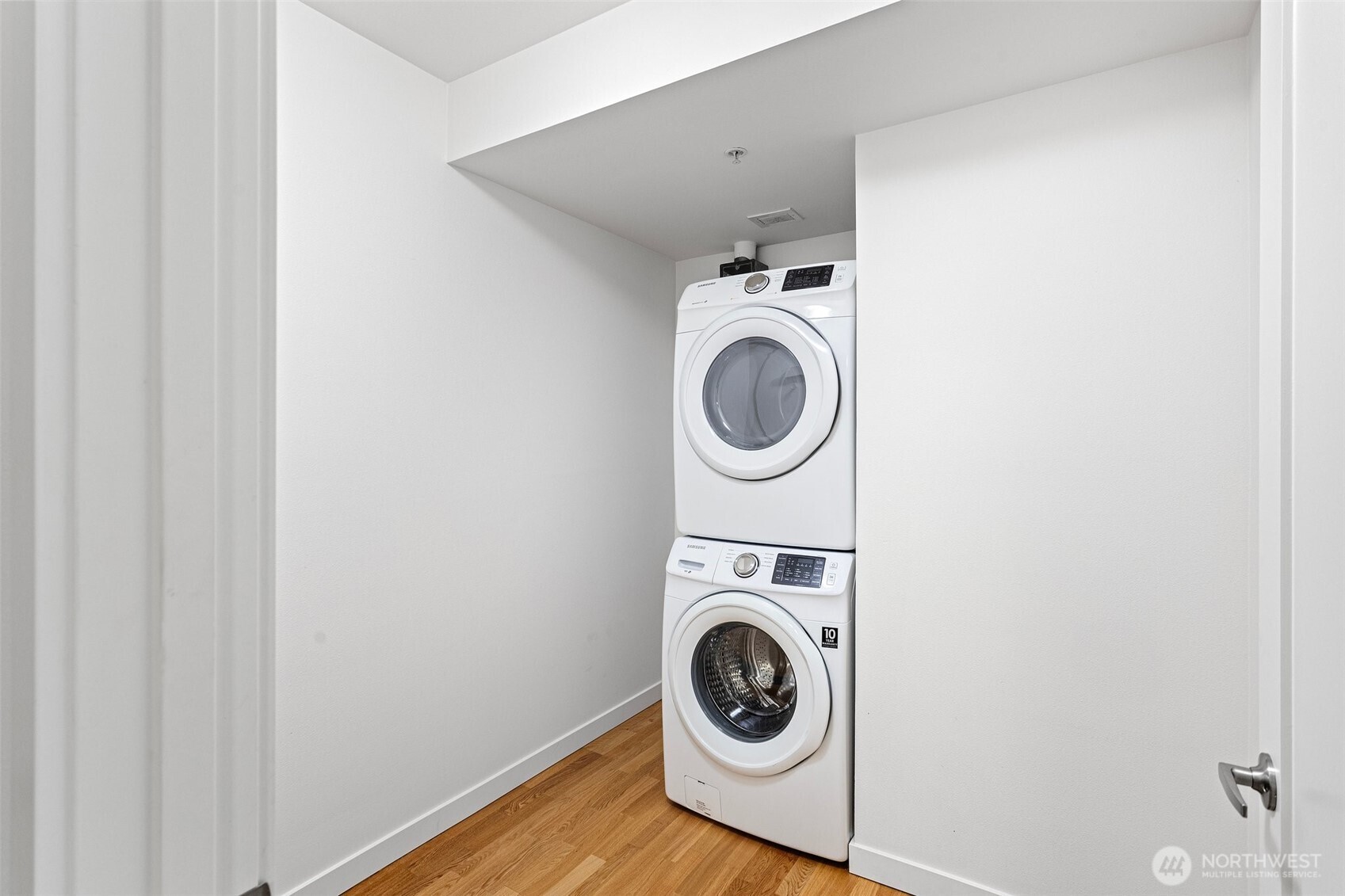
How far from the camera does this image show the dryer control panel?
203 centimetres

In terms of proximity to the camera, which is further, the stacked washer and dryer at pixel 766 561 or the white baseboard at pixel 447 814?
the stacked washer and dryer at pixel 766 561

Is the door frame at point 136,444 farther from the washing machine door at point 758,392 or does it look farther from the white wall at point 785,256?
the white wall at point 785,256

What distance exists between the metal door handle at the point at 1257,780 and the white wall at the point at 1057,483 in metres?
0.89

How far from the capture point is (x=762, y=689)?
2307 mm

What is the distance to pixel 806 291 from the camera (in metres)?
2.15

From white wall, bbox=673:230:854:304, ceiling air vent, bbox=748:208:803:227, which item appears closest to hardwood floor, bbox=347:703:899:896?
white wall, bbox=673:230:854:304

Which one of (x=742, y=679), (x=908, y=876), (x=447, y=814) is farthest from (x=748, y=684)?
(x=447, y=814)

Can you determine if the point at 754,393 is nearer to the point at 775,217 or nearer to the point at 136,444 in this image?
the point at 775,217

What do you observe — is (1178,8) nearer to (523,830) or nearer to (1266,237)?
(1266,237)

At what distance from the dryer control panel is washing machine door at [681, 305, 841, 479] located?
262 mm

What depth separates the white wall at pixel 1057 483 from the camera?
60.8 inches

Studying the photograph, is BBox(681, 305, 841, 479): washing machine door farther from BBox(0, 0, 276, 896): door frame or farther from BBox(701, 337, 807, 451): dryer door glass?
BBox(0, 0, 276, 896): door frame

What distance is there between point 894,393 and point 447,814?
199 centimetres

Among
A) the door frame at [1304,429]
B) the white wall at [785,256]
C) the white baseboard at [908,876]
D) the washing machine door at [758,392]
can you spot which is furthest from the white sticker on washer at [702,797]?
the white wall at [785,256]
